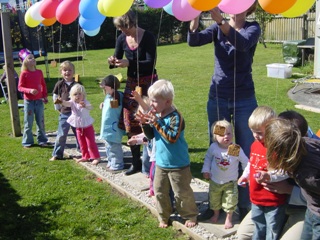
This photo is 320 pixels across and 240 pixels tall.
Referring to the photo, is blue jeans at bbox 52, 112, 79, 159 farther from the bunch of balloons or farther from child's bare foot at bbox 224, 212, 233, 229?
child's bare foot at bbox 224, 212, 233, 229

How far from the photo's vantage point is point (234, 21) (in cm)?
389

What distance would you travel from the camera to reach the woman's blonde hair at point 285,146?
2635 mm

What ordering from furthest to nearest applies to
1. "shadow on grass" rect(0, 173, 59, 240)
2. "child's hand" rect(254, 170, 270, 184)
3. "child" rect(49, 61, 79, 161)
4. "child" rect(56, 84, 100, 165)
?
"child" rect(49, 61, 79, 161), "child" rect(56, 84, 100, 165), "shadow on grass" rect(0, 173, 59, 240), "child's hand" rect(254, 170, 270, 184)

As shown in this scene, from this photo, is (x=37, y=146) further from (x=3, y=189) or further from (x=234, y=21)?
(x=234, y=21)

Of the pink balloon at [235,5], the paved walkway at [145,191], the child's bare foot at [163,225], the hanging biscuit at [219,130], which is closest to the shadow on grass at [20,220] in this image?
the paved walkway at [145,191]

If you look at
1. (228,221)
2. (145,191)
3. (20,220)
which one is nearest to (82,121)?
(145,191)

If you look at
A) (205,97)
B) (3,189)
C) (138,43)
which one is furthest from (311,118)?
(3,189)

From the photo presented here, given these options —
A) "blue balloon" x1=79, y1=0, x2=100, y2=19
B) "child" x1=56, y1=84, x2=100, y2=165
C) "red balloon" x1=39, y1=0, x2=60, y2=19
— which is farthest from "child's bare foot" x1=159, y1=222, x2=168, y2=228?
"red balloon" x1=39, y1=0, x2=60, y2=19

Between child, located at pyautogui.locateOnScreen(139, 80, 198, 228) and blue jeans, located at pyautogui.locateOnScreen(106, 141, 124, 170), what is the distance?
167cm

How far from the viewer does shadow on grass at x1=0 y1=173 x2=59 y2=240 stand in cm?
414

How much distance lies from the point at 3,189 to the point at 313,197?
381cm

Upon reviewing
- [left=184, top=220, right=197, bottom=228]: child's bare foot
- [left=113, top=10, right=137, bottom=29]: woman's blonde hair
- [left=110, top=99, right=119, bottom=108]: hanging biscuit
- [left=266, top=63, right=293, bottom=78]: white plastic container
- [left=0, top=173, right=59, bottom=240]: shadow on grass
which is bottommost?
[left=0, top=173, right=59, bottom=240]: shadow on grass

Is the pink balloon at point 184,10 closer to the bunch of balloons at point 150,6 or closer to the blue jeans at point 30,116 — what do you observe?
the bunch of balloons at point 150,6

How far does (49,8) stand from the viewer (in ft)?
17.5
